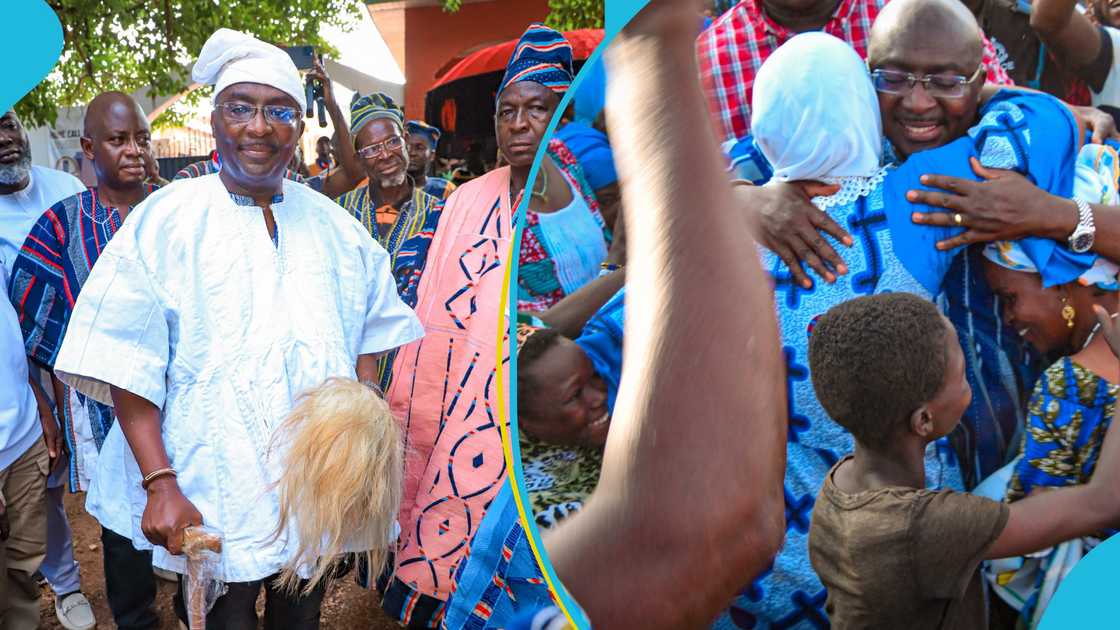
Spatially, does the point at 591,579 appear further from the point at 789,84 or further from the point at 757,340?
the point at 789,84

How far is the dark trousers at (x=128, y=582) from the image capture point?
3117mm

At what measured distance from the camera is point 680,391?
2.54ft

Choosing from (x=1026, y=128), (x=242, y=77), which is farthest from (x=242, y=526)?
(x=1026, y=128)

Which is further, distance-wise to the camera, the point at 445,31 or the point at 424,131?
the point at 445,31

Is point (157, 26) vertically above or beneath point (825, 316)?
above

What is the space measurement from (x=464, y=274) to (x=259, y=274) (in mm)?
696

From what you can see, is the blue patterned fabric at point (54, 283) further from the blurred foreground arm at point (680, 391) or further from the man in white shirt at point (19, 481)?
the blurred foreground arm at point (680, 391)

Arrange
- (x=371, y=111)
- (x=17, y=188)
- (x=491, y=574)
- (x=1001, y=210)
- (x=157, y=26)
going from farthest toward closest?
(x=157, y=26)
(x=371, y=111)
(x=17, y=188)
(x=491, y=574)
(x=1001, y=210)

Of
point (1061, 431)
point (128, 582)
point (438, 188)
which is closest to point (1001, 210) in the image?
point (1061, 431)

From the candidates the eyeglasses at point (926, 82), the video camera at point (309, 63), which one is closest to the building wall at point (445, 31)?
A: the video camera at point (309, 63)

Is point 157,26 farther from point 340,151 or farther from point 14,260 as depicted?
point 14,260

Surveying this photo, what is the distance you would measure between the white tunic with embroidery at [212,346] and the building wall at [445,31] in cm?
1046

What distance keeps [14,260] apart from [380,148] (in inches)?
61.3

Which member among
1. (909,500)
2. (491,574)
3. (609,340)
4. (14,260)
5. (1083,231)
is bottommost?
(491,574)
